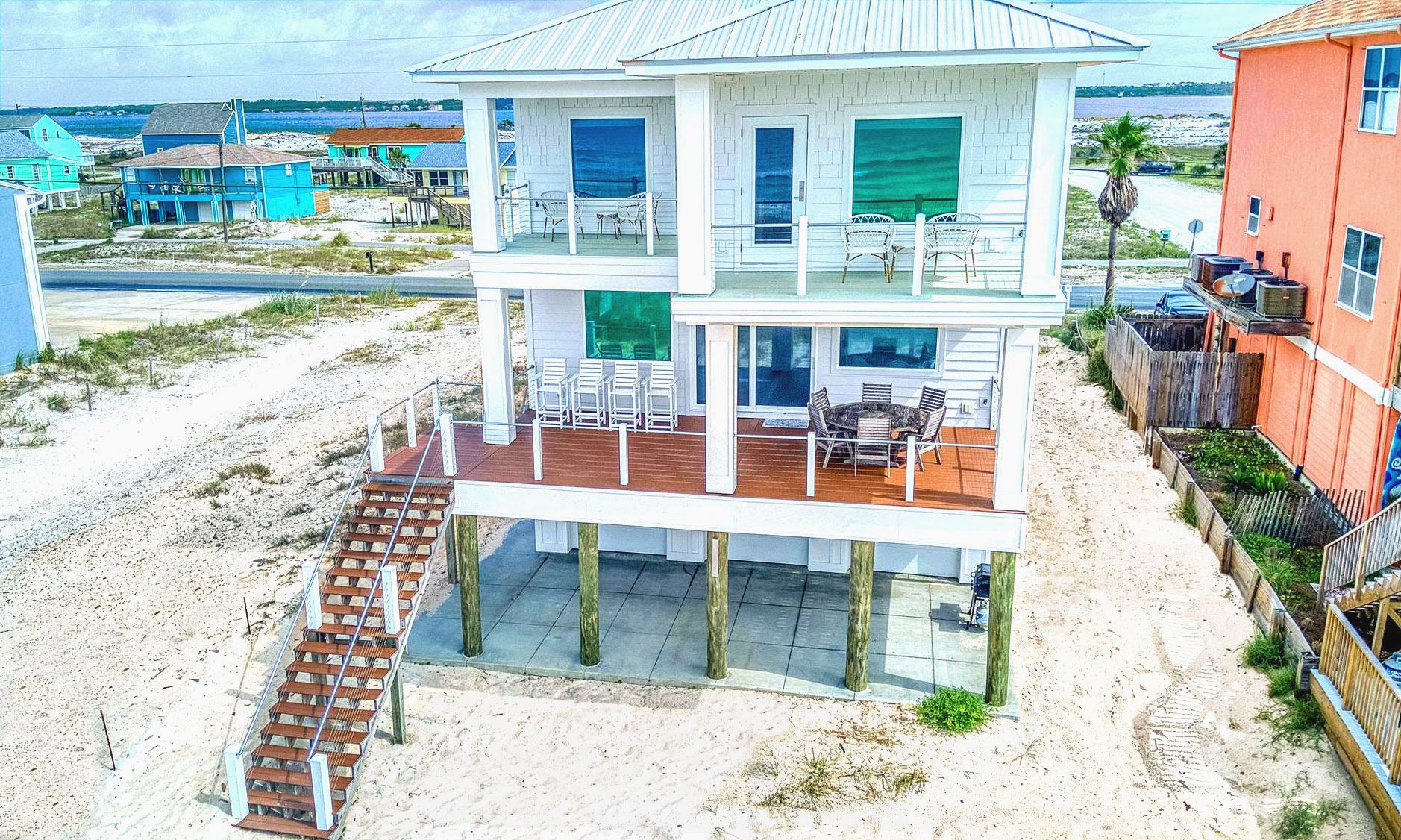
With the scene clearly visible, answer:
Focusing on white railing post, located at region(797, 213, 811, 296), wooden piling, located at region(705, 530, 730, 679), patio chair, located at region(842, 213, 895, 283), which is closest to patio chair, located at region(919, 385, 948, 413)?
patio chair, located at region(842, 213, 895, 283)

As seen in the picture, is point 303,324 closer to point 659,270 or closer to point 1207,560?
point 659,270

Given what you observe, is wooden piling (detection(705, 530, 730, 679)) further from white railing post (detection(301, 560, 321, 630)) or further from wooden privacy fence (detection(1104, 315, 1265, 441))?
wooden privacy fence (detection(1104, 315, 1265, 441))

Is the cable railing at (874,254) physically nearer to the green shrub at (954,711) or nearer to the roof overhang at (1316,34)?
the green shrub at (954,711)

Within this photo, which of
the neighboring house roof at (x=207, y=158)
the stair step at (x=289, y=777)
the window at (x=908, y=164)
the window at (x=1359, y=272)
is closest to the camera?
the stair step at (x=289, y=777)

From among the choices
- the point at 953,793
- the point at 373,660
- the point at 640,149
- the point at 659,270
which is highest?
the point at 640,149

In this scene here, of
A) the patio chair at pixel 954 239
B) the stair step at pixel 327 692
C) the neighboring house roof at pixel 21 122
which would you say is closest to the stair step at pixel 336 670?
the stair step at pixel 327 692

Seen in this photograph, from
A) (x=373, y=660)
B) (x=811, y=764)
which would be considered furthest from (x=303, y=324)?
(x=811, y=764)

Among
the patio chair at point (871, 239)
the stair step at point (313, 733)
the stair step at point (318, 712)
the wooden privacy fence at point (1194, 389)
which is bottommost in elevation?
the stair step at point (313, 733)
